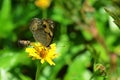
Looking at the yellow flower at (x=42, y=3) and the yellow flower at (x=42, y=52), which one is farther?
the yellow flower at (x=42, y=3)

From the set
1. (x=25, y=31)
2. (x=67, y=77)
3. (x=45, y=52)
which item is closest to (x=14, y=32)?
(x=25, y=31)

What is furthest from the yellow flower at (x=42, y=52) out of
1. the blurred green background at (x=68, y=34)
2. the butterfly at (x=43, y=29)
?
the blurred green background at (x=68, y=34)

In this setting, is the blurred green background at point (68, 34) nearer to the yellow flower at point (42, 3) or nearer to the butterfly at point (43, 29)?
the yellow flower at point (42, 3)

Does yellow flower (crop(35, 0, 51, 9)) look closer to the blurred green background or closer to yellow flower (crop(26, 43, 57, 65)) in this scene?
the blurred green background

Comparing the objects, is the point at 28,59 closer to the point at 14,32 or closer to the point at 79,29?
the point at 14,32

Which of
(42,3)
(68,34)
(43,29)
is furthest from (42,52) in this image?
(68,34)

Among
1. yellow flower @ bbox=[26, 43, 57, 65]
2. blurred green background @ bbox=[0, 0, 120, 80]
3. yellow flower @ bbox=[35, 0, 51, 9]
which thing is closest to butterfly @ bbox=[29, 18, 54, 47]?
yellow flower @ bbox=[26, 43, 57, 65]
